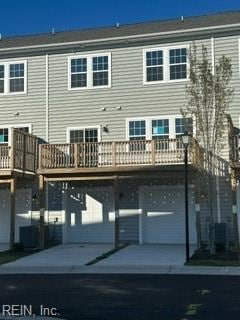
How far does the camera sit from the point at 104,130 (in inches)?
911

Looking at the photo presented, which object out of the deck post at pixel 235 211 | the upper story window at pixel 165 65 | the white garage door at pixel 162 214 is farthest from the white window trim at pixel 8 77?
the deck post at pixel 235 211

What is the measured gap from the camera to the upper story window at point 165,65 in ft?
74.0

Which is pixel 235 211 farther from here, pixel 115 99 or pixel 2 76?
pixel 2 76

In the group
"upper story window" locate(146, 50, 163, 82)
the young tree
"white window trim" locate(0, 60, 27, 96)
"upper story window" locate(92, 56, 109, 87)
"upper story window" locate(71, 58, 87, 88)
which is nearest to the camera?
the young tree

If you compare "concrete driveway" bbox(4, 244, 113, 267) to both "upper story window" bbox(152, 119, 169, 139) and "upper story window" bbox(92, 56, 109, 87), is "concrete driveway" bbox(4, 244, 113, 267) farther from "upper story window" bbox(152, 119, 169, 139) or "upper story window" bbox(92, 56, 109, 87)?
"upper story window" bbox(92, 56, 109, 87)

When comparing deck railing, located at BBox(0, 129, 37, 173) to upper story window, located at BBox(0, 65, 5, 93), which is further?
upper story window, located at BBox(0, 65, 5, 93)

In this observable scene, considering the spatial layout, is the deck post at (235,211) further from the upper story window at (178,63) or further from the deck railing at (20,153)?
the deck railing at (20,153)

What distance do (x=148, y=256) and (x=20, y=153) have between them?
6870mm

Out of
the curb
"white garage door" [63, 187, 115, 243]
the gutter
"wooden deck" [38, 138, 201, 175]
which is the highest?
the gutter

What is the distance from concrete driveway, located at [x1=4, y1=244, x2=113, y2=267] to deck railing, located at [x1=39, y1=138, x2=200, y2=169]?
3.19m

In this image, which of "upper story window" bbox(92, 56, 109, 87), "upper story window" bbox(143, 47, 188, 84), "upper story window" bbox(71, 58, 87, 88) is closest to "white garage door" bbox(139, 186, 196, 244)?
"upper story window" bbox(143, 47, 188, 84)

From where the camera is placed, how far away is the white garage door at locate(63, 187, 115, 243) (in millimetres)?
23328

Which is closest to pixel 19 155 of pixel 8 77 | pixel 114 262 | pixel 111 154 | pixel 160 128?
pixel 111 154

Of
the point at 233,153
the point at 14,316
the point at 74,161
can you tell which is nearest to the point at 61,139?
the point at 74,161
